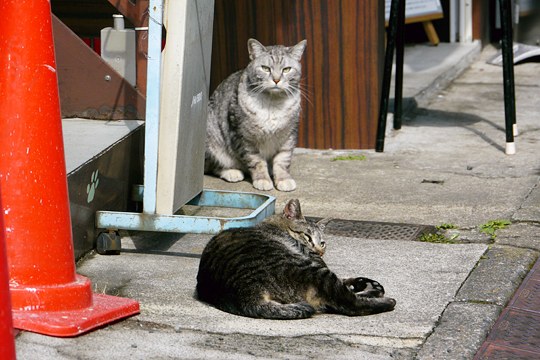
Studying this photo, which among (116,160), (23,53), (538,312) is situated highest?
(23,53)

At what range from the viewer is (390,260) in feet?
15.0

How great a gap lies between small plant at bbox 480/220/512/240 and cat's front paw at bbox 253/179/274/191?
1407 millimetres

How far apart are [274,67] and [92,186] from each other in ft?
5.90

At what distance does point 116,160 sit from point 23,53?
4.86ft

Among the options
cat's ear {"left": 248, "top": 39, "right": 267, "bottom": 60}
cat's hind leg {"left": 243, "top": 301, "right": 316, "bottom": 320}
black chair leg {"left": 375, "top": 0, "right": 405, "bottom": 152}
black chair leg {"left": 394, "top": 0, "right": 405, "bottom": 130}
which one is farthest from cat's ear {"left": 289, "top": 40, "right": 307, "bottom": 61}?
cat's hind leg {"left": 243, "top": 301, "right": 316, "bottom": 320}

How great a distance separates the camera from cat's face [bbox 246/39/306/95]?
6.02m

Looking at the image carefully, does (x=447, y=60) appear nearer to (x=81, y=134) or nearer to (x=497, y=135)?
(x=497, y=135)

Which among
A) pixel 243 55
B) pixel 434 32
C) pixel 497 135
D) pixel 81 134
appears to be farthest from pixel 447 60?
pixel 81 134

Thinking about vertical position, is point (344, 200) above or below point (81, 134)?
below

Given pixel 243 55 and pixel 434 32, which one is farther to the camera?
pixel 434 32

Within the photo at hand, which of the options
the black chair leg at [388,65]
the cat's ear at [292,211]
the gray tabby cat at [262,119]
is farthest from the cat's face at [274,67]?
the cat's ear at [292,211]

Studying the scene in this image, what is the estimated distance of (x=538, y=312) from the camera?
12.8 feet

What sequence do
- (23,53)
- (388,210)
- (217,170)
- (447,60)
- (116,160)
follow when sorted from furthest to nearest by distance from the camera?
(447,60), (217,170), (388,210), (116,160), (23,53)

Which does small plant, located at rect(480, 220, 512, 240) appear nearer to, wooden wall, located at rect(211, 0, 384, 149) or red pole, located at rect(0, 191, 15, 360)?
wooden wall, located at rect(211, 0, 384, 149)
